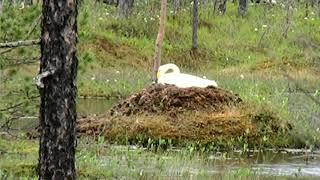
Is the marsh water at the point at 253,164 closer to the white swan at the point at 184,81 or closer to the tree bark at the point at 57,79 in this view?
the white swan at the point at 184,81

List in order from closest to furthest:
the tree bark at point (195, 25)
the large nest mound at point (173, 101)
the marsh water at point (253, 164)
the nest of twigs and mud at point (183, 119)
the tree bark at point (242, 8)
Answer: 1. the marsh water at point (253, 164)
2. the nest of twigs and mud at point (183, 119)
3. the large nest mound at point (173, 101)
4. the tree bark at point (195, 25)
5. the tree bark at point (242, 8)

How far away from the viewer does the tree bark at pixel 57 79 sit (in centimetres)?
595

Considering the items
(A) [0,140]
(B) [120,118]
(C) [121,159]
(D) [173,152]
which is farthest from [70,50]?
(B) [120,118]

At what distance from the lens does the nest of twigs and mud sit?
15.5 meters

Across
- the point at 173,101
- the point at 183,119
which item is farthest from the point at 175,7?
the point at 183,119

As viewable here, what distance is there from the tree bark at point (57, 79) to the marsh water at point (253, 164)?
201 inches

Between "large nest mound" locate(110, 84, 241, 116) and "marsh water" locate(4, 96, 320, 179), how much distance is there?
6.07 ft

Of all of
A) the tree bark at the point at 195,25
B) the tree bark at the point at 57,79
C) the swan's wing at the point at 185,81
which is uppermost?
the tree bark at the point at 195,25

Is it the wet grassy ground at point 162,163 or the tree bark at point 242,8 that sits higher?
the tree bark at point 242,8

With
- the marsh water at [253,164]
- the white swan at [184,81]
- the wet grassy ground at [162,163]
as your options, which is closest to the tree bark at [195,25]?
the white swan at [184,81]

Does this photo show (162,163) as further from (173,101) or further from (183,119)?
(173,101)

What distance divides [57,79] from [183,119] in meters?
10.2

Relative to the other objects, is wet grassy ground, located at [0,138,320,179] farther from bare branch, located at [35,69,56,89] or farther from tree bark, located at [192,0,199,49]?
tree bark, located at [192,0,199,49]

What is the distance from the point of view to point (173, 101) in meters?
16.3
